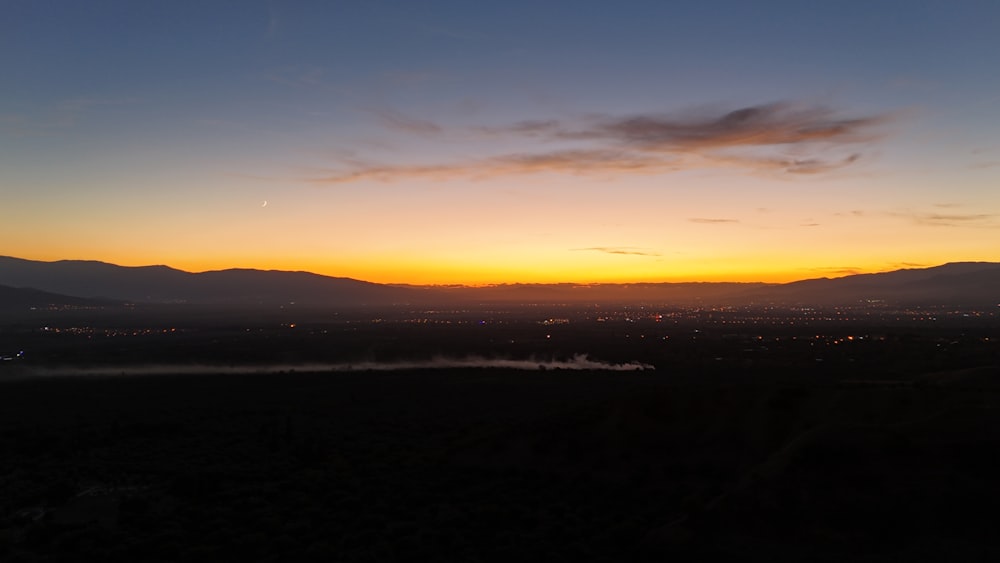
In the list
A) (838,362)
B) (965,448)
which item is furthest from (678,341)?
(965,448)

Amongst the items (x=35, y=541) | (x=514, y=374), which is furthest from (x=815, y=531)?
(x=514, y=374)

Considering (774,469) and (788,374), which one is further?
(788,374)

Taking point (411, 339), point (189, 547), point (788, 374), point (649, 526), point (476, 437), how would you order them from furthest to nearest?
1. point (411, 339)
2. point (788, 374)
3. point (476, 437)
4. point (649, 526)
5. point (189, 547)

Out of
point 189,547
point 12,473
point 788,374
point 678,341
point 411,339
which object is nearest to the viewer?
point 189,547

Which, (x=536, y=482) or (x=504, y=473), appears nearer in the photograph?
(x=536, y=482)

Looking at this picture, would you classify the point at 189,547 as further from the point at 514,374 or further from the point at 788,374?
the point at 788,374

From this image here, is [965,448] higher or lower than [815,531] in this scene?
higher
